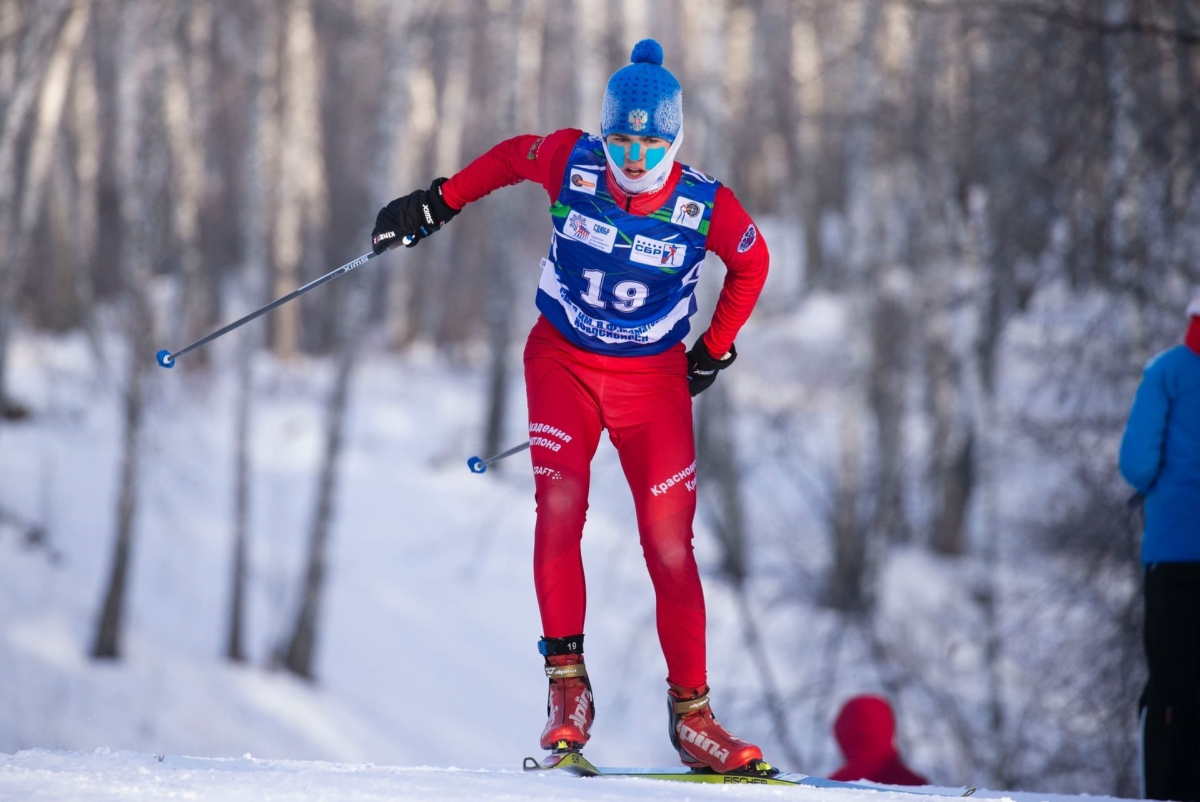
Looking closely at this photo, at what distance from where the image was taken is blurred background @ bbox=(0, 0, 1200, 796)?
7.28 m

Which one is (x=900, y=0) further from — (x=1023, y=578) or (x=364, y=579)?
(x=364, y=579)

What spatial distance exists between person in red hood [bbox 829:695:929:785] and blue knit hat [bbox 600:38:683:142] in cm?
240

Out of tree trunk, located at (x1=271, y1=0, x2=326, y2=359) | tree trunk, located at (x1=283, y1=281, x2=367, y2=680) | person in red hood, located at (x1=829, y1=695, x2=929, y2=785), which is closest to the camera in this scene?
person in red hood, located at (x1=829, y1=695, x2=929, y2=785)

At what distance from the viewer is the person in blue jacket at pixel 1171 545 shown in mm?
3584

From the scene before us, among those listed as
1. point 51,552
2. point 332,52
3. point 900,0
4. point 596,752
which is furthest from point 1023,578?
point 332,52

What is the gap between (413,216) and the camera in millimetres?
3465

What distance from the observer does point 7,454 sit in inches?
488

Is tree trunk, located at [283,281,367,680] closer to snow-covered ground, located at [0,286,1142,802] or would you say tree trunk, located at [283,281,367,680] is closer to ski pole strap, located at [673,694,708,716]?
snow-covered ground, located at [0,286,1142,802]

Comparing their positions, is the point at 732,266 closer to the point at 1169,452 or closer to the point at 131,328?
the point at 1169,452

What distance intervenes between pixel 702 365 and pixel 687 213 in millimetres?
499

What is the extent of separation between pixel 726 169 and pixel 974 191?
2382 millimetres

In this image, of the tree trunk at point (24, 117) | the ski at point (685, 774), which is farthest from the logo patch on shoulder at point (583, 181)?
the tree trunk at point (24, 117)

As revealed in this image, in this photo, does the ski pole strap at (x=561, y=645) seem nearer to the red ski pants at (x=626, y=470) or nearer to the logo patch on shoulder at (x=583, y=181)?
the red ski pants at (x=626, y=470)

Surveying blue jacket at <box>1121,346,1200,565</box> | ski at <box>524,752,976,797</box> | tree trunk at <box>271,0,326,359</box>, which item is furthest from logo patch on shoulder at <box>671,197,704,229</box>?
tree trunk at <box>271,0,326,359</box>
